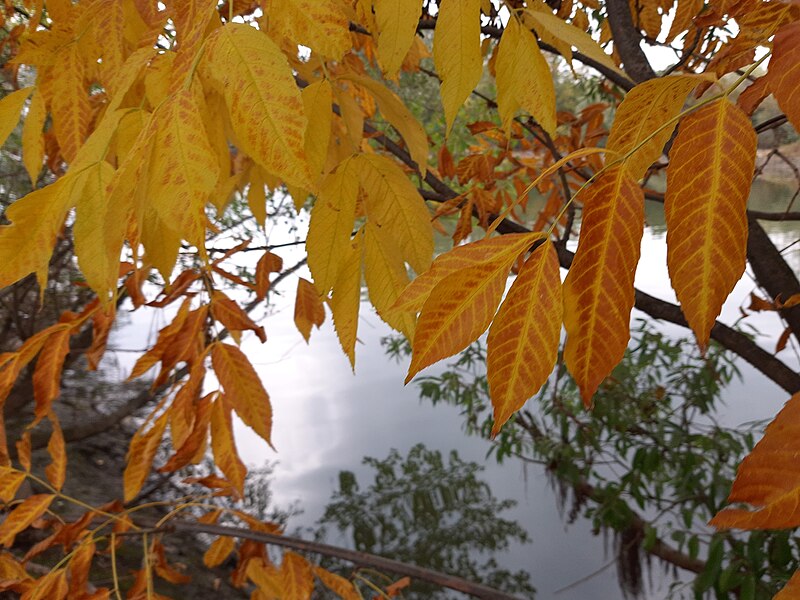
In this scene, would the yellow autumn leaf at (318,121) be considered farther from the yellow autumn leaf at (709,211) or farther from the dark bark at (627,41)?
the dark bark at (627,41)

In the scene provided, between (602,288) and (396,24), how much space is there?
0.57ft

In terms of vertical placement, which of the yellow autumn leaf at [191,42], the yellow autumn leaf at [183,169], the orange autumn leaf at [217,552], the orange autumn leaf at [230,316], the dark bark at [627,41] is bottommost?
the yellow autumn leaf at [183,169]

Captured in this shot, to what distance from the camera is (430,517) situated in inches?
79.0

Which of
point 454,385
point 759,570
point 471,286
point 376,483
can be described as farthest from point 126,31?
point 376,483

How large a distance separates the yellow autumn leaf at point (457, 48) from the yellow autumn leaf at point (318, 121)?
9 cm

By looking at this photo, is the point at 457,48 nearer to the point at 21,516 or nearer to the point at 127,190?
the point at 127,190

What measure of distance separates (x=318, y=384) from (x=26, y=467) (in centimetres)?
183

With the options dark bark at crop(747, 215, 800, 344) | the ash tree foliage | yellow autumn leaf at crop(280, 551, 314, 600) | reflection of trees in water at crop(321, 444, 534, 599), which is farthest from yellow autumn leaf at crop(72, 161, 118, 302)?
reflection of trees in water at crop(321, 444, 534, 599)

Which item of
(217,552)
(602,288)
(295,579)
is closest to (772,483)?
(602,288)

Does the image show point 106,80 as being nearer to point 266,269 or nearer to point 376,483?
point 266,269

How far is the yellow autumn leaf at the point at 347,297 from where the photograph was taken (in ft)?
1.16

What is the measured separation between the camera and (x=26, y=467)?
0.64m

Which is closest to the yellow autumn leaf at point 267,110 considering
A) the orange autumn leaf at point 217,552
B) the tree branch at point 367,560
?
the tree branch at point 367,560

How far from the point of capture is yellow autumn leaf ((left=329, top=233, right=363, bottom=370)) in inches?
13.9
